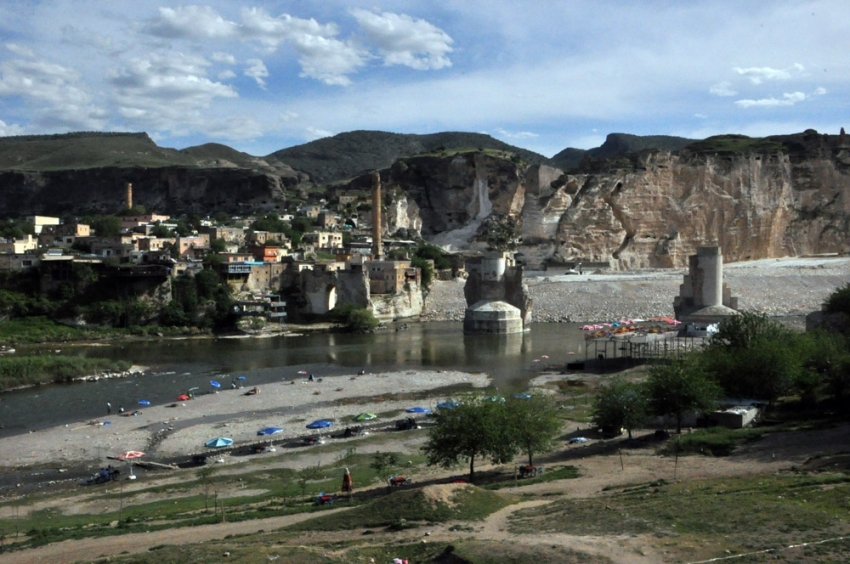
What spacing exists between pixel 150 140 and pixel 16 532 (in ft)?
521

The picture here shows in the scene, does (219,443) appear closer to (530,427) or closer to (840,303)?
(530,427)

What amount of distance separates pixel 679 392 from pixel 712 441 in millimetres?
1987

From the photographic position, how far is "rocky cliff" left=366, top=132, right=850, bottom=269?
7694cm

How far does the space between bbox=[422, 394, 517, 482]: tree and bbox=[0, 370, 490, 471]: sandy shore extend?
7.26 m

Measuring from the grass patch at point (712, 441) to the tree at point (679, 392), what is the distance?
0.78 m

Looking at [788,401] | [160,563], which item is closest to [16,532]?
[160,563]

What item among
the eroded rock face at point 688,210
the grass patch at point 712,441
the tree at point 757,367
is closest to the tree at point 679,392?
the grass patch at point 712,441

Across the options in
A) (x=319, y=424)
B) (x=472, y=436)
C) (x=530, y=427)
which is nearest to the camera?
(x=472, y=436)

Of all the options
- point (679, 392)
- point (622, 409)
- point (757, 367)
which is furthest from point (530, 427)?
point (757, 367)

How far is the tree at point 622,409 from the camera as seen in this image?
19.9 meters

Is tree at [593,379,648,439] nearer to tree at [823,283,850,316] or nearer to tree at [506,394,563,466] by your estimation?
tree at [506,394,563,466]

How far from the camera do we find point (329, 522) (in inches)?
525

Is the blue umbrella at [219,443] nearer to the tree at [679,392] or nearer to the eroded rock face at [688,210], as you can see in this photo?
the tree at [679,392]

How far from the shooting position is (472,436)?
1661 centimetres
